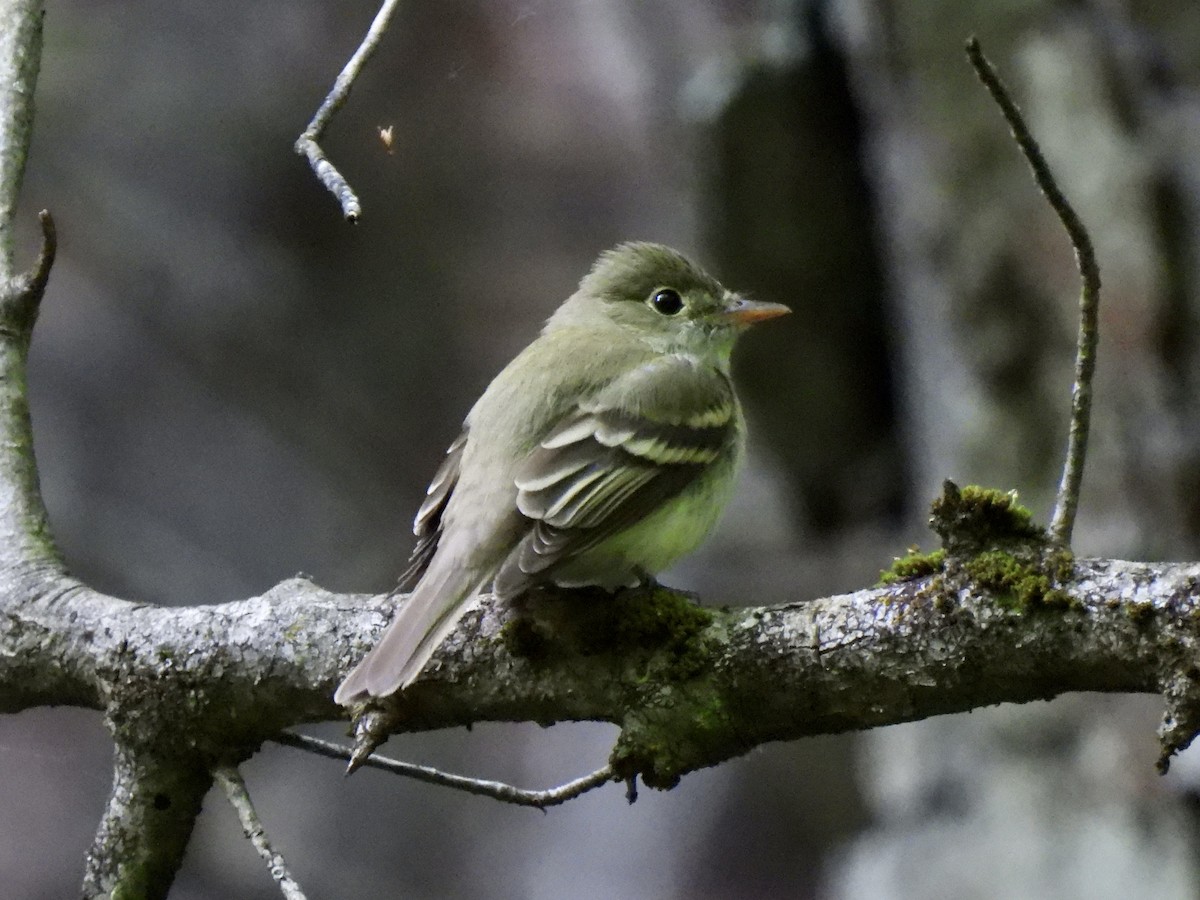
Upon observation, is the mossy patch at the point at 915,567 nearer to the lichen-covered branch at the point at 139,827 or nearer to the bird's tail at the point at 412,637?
the bird's tail at the point at 412,637

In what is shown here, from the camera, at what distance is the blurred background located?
552 centimetres

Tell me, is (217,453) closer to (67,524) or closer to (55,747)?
(67,524)

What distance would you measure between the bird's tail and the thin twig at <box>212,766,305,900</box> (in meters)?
0.24

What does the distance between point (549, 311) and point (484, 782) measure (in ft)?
15.5

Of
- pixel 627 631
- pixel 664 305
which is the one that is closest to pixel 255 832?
pixel 627 631

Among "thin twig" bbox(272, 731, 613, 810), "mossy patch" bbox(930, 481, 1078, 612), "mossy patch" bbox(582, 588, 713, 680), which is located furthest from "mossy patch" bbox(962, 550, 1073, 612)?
"thin twig" bbox(272, 731, 613, 810)

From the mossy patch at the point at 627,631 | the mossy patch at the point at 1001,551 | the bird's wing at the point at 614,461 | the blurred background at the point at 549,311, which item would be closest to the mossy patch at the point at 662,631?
the mossy patch at the point at 627,631

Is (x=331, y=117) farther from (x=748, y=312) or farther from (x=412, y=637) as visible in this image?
(x=748, y=312)

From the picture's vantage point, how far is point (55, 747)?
5773mm

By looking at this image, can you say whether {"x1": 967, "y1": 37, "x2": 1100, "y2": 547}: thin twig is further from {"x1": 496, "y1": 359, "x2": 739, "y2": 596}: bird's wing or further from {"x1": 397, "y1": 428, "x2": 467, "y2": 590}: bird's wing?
{"x1": 397, "y1": 428, "x2": 467, "y2": 590}: bird's wing

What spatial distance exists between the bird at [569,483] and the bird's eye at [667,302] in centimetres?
14

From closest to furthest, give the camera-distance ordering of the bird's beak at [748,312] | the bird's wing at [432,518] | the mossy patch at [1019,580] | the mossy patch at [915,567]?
the mossy patch at [1019,580] < the mossy patch at [915,567] < the bird's wing at [432,518] < the bird's beak at [748,312]

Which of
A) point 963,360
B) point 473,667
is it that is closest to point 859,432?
point 963,360

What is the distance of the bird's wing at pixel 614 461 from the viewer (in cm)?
285
